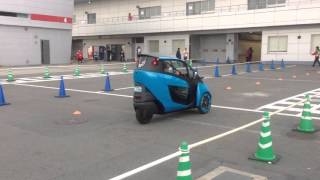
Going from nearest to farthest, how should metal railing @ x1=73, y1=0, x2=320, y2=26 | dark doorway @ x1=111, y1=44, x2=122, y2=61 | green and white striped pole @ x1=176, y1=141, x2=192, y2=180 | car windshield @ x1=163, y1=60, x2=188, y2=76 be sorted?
green and white striped pole @ x1=176, y1=141, x2=192, y2=180 → car windshield @ x1=163, y1=60, x2=188, y2=76 → metal railing @ x1=73, y1=0, x2=320, y2=26 → dark doorway @ x1=111, y1=44, x2=122, y2=61

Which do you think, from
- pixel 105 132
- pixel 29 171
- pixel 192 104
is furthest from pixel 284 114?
pixel 29 171

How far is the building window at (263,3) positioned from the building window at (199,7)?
5142mm

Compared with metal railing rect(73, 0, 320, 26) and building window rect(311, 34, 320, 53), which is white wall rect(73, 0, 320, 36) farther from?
building window rect(311, 34, 320, 53)

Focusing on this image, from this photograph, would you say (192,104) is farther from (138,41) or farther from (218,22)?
(138,41)

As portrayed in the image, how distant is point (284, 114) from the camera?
10523mm

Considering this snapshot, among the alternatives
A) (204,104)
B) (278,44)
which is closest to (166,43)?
(278,44)

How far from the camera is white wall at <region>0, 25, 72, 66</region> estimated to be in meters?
36.4

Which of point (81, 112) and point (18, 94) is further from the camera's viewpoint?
point (18, 94)

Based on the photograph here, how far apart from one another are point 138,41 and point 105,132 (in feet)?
154

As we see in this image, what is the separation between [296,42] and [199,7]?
13303 millimetres

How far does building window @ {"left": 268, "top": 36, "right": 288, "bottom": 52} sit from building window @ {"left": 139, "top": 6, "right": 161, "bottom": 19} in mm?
16756

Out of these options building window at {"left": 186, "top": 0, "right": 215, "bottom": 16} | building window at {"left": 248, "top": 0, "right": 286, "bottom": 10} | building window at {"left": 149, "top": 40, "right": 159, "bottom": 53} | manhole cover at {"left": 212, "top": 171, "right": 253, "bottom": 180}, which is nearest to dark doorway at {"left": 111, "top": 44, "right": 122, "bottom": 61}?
building window at {"left": 149, "top": 40, "right": 159, "bottom": 53}

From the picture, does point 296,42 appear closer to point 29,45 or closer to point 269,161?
point 29,45

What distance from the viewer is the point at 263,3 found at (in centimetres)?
3947
